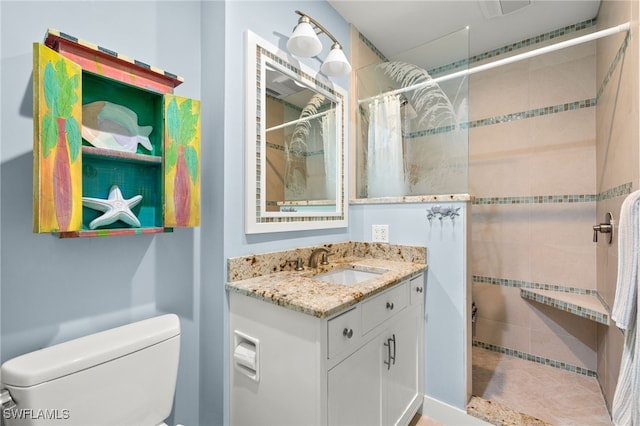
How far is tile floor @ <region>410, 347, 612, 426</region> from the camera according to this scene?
166cm

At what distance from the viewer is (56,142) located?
81 cm

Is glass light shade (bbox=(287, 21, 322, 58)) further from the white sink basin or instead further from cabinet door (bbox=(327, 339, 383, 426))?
cabinet door (bbox=(327, 339, 383, 426))

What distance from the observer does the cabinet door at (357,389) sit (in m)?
1.04

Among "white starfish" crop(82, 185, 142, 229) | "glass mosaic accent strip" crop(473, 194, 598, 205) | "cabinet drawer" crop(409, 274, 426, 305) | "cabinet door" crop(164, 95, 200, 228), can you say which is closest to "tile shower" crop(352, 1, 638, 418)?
"glass mosaic accent strip" crop(473, 194, 598, 205)

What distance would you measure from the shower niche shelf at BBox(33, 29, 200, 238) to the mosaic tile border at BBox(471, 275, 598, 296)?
240 centimetres

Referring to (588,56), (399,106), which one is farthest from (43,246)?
(588,56)

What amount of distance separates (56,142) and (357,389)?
129cm

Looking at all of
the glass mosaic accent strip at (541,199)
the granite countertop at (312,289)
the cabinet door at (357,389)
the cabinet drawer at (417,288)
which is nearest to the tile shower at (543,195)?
the glass mosaic accent strip at (541,199)

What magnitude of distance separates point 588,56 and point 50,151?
3.13 m

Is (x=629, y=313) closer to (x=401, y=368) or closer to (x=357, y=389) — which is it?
(x=401, y=368)

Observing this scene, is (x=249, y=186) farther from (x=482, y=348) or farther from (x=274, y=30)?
(x=482, y=348)

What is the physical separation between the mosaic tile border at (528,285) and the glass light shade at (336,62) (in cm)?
205

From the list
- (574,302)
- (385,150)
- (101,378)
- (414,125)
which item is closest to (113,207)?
(101,378)

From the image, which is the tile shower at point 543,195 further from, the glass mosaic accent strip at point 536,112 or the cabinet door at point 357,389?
the cabinet door at point 357,389
